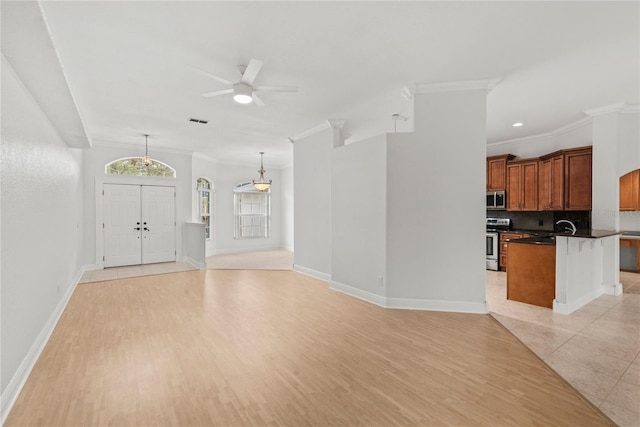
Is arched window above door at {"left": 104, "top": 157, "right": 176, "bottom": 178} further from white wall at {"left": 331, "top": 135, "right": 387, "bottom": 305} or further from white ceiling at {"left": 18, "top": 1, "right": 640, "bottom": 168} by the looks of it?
white wall at {"left": 331, "top": 135, "right": 387, "bottom": 305}

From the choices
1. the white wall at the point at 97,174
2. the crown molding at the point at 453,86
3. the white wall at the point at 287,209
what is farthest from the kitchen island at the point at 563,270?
the white wall at the point at 97,174

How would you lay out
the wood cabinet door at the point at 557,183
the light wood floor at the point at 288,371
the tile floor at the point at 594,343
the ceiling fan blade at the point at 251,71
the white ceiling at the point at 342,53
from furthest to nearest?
1. the wood cabinet door at the point at 557,183
2. the ceiling fan blade at the point at 251,71
3. the white ceiling at the point at 342,53
4. the tile floor at the point at 594,343
5. the light wood floor at the point at 288,371

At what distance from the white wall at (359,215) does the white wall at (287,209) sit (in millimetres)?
5418

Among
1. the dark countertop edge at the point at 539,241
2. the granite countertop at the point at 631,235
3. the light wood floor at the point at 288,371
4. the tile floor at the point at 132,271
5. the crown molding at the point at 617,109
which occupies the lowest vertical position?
the light wood floor at the point at 288,371

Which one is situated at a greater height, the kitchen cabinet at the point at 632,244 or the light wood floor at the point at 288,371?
the kitchen cabinet at the point at 632,244

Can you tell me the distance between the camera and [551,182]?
6004 millimetres

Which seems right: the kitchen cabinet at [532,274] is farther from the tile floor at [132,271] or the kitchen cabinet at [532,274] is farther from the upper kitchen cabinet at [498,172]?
the tile floor at [132,271]

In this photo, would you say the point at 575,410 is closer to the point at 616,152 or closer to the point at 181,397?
the point at 181,397

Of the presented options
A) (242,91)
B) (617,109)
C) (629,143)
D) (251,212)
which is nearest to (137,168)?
(251,212)

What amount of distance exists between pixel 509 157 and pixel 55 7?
7890mm

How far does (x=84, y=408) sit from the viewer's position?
207 cm

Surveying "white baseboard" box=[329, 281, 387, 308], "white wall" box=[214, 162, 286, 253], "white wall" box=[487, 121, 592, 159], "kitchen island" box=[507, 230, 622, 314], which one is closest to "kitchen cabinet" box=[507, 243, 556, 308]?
"kitchen island" box=[507, 230, 622, 314]

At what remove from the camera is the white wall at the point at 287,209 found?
10430mm

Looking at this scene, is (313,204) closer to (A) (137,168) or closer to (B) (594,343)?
(B) (594,343)
